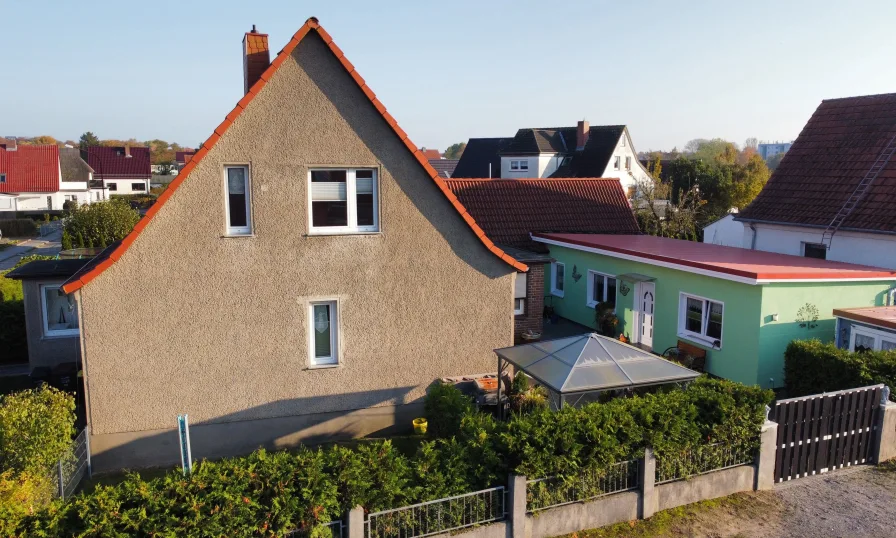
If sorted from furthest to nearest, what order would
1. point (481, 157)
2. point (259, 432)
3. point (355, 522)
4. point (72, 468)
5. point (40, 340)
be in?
1. point (481, 157)
2. point (40, 340)
3. point (259, 432)
4. point (72, 468)
5. point (355, 522)

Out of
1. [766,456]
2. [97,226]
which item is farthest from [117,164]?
[766,456]

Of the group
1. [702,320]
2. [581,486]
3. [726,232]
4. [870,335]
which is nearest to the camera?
[581,486]

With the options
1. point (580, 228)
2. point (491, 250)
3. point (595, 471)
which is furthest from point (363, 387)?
point (580, 228)

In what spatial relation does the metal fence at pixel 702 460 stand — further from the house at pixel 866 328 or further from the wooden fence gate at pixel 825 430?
the house at pixel 866 328

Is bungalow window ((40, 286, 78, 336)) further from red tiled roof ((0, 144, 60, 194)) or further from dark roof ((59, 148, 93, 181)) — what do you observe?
dark roof ((59, 148, 93, 181))

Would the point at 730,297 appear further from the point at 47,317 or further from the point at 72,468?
the point at 47,317

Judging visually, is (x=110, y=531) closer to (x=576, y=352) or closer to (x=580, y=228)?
(x=576, y=352)
